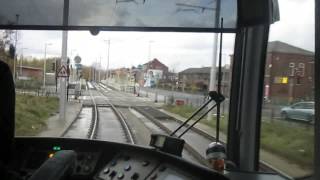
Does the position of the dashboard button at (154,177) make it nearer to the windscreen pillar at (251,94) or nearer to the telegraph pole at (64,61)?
the windscreen pillar at (251,94)

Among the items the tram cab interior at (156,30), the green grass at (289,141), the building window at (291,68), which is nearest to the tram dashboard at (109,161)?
the tram cab interior at (156,30)

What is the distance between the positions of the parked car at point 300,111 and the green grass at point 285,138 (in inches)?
1.9

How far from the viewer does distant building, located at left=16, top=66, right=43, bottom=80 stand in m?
3.26

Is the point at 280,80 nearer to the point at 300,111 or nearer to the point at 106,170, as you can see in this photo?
the point at 300,111

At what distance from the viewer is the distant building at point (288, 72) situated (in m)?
2.94

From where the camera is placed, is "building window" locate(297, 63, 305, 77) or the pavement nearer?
"building window" locate(297, 63, 305, 77)

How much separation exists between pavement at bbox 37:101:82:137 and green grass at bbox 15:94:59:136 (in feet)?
0.13

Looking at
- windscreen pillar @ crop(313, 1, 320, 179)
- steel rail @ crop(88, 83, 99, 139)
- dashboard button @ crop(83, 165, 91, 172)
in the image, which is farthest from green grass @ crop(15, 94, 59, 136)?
windscreen pillar @ crop(313, 1, 320, 179)

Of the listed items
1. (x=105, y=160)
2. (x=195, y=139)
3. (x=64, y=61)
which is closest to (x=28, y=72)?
(x=64, y=61)

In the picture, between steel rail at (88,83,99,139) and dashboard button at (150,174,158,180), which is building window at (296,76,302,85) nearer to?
dashboard button at (150,174,158,180)

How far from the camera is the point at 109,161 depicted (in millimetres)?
3359

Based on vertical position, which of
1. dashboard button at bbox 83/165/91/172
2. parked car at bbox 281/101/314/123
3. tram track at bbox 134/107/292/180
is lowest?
dashboard button at bbox 83/165/91/172

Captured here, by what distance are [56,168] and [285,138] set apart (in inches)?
64.2

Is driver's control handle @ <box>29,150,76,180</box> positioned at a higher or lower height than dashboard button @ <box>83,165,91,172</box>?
higher
